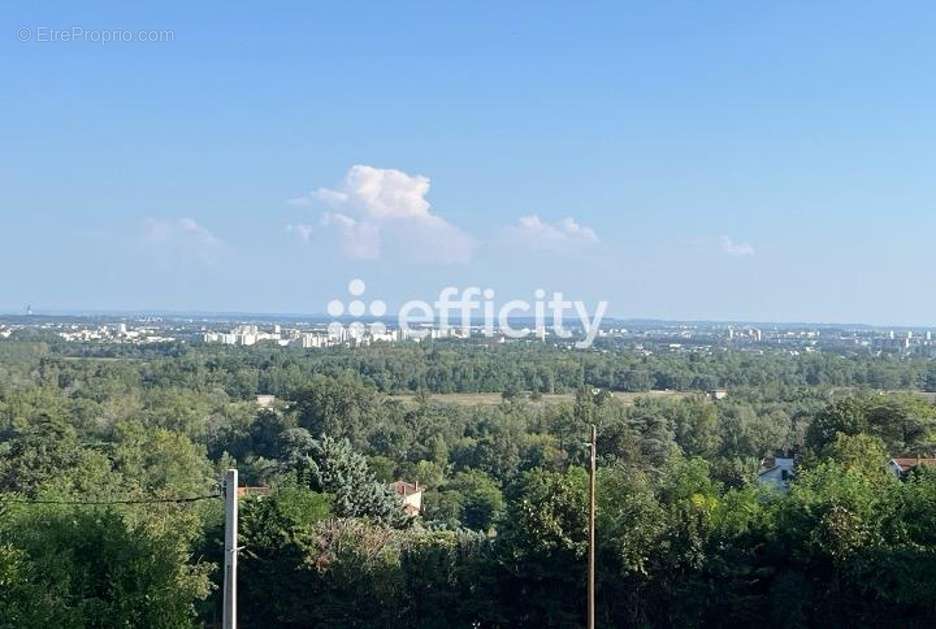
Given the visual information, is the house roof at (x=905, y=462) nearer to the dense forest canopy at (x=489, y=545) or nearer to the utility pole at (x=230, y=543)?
the dense forest canopy at (x=489, y=545)

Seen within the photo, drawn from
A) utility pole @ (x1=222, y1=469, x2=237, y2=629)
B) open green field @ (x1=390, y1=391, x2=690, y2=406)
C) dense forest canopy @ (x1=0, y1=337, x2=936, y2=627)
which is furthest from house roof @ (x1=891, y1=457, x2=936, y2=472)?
open green field @ (x1=390, y1=391, x2=690, y2=406)

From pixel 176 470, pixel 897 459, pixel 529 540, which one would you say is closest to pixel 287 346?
pixel 176 470

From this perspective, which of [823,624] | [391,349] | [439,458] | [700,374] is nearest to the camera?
[823,624]

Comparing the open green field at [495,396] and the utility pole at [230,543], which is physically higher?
the utility pole at [230,543]

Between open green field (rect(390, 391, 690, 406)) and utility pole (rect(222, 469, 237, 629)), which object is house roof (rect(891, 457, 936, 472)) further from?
open green field (rect(390, 391, 690, 406))

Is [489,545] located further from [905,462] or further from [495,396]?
[495,396]

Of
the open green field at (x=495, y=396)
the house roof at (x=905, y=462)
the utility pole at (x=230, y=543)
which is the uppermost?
the utility pole at (x=230, y=543)

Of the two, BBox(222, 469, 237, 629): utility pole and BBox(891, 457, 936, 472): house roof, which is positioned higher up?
BBox(222, 469, 237, 629): utility pole

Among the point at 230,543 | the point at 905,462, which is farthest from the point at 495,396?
the point at 230,543

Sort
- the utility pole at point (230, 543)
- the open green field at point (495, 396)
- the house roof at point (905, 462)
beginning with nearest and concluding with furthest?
1. the utility pole at point (230, 543)
2. the house roof at point (905, 462)
3. the open green field at point (495, 396)

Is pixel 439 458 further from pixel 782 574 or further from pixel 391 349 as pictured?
pixel 391 349

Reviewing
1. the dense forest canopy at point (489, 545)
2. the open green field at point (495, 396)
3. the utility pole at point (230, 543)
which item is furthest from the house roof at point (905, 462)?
the open green field at point (495, 396)
